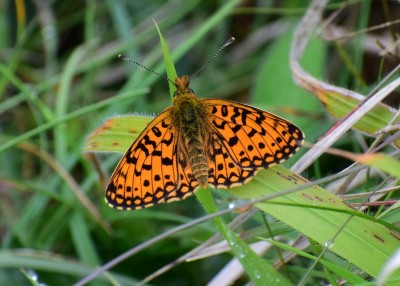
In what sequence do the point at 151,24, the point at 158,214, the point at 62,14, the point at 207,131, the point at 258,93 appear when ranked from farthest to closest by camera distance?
the point at 62,14
the point at 151,24
the point at 258,93
the point at 158,214
the point at 207,131

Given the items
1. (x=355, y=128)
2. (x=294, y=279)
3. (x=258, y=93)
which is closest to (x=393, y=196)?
(x=355, y=128)

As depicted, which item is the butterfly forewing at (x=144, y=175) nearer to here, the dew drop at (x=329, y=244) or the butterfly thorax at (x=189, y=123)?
the butterfly thorax at (x=189, y=123)

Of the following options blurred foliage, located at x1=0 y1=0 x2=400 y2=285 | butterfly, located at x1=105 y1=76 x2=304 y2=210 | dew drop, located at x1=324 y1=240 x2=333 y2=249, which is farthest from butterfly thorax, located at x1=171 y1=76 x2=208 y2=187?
dew drop, located at x1=324 y1=240 x2=333 y2=249

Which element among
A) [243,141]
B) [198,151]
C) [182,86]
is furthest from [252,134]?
[182,86]

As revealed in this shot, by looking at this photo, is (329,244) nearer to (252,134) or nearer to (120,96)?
(252,134)

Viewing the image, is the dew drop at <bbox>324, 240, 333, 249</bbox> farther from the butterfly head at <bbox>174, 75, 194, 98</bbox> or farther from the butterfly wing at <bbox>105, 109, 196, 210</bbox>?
the butterfly head at <bbox>174, 75, 194, 98</bbox>

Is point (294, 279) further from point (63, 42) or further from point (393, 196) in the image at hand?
point (63, 42)

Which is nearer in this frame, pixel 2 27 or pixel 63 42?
pixel 2 27
